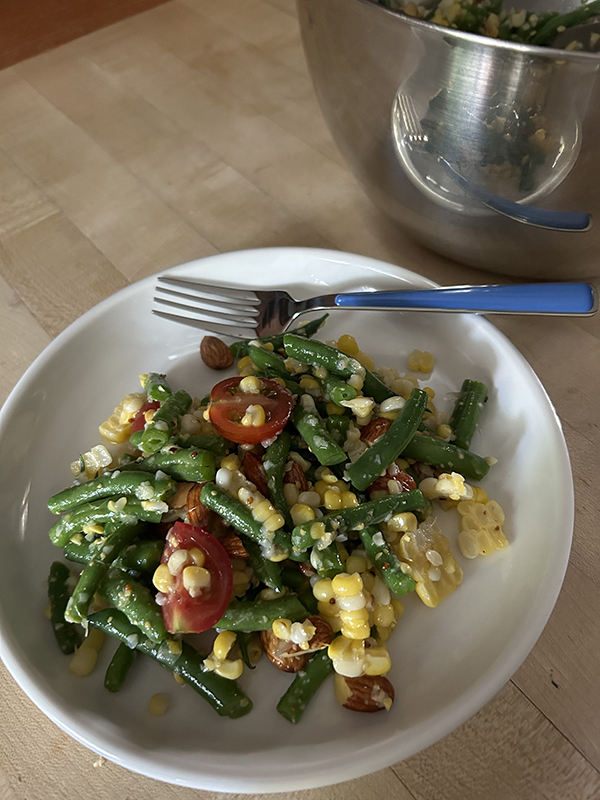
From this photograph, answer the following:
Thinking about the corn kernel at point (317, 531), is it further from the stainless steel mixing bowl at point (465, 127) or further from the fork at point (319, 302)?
the stainless steel mixing bowl at point (465, 127)

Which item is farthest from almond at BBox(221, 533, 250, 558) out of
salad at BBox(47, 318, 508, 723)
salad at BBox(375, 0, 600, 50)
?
salad at BBox(375, 0, 600, 50)

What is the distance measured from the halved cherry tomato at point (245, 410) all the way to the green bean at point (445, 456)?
287 mm

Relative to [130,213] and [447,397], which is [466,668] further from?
[130,213]

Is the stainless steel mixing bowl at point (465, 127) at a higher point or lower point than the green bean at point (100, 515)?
higher

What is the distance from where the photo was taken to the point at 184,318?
1.69m

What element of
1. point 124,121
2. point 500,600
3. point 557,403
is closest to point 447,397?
point 557,403

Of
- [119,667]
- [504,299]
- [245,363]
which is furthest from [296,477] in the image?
[504,299]

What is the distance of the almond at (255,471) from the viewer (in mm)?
1294

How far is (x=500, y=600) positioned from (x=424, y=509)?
23 cm

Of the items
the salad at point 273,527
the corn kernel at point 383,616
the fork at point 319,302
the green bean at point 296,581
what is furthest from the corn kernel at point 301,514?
the fork at point 319,302

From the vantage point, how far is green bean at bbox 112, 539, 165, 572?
122 cm

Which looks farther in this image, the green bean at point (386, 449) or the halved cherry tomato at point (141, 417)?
the halved cherry tomato at point (141, 417)

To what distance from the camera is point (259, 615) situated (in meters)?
1.14

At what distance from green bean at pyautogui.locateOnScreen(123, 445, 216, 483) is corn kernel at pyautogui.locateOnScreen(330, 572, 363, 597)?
1.11 feet
